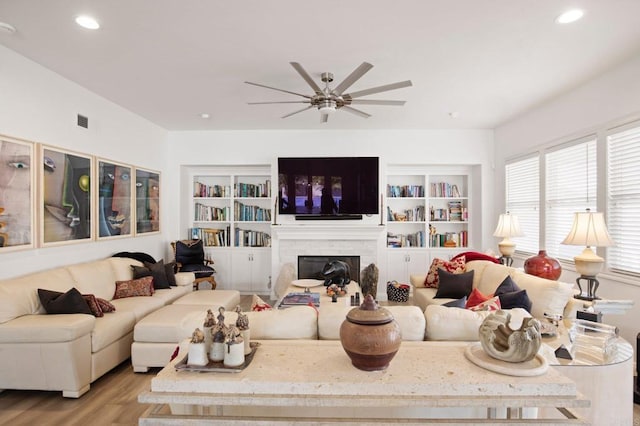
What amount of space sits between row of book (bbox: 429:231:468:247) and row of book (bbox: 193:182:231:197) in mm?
3665

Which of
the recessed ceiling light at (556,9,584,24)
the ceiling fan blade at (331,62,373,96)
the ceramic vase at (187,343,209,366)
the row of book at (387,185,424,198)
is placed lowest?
the ceramic vase at (187,343,209,366)

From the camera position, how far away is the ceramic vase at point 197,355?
124cm

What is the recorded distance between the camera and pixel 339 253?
18.0ft

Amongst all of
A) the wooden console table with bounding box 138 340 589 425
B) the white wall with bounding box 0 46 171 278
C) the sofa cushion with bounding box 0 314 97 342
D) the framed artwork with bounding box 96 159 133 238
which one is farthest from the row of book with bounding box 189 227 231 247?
the wooden console table with bounding box 138 340 589 425

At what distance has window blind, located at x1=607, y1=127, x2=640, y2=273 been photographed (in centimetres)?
302

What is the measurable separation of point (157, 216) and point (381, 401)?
500 cm

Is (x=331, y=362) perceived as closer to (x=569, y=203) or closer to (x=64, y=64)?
(x=64, y=64)

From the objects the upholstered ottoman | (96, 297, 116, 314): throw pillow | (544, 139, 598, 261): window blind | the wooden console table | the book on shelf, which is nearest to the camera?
the wooden console table

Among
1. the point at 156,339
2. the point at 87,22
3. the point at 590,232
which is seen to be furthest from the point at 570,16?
the point at 156,339

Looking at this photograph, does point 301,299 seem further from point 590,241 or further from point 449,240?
point 449,240

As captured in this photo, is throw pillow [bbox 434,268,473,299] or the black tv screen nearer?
throw pillow [bbox 434,268,473,299]

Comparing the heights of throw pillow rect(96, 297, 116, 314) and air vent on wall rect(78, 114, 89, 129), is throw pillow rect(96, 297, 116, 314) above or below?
below

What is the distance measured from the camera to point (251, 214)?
5926 millimetres

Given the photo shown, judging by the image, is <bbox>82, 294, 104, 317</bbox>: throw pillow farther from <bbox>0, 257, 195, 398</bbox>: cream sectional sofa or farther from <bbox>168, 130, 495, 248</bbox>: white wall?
<bbox>168, 130, 495, 248</bbox>: white wall
